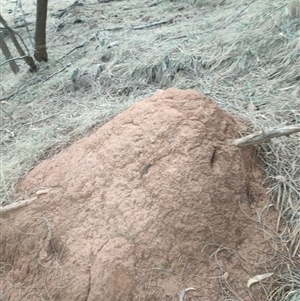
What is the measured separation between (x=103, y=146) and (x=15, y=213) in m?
0.68

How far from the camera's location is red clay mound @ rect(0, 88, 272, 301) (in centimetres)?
230

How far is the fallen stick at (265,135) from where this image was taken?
93.4 inches

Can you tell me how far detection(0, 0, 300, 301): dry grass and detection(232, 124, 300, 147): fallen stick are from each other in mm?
157

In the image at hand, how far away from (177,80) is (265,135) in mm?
1609

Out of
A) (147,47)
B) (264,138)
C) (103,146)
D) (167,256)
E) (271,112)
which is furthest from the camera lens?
A: (147,47)

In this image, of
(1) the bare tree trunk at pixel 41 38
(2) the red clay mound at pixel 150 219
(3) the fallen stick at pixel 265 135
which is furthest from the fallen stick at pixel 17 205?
(1) the bare tree trunk at pixel 41 38

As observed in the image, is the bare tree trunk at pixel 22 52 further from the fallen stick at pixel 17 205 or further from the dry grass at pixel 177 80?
the fallen stick at pixel 17 205

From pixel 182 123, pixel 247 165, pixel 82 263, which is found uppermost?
pixel 182 123

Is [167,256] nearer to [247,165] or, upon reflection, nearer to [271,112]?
[247,165]

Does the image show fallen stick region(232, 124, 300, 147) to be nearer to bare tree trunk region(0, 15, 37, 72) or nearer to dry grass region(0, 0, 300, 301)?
dry grass region(0, 0, 300, 301)

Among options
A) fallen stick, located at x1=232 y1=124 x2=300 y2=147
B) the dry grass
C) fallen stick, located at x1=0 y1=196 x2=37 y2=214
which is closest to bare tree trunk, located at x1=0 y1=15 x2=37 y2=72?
the dry grass

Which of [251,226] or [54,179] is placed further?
[54,179]

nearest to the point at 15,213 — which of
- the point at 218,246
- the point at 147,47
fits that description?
the point at 218,246

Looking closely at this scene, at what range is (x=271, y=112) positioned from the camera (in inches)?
117
